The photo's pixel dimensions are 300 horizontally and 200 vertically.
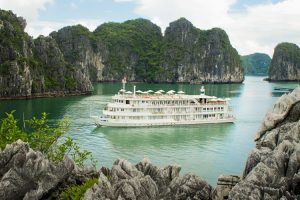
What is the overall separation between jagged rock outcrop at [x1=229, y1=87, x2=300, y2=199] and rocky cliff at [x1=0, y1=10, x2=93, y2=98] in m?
102

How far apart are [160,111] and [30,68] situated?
218ft

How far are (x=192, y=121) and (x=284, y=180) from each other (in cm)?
5728

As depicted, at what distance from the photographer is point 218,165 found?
43.8m

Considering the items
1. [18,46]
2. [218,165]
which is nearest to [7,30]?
[18,46]

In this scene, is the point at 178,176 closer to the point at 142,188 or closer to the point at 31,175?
the point at 142,188

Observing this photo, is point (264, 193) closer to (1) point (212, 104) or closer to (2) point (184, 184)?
(2) point (184, 184)

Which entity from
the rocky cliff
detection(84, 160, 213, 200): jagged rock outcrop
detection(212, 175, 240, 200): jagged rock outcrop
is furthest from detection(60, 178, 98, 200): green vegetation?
the rocky cliff

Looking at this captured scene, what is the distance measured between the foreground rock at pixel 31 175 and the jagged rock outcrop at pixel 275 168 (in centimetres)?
745

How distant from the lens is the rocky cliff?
11369 centimetres

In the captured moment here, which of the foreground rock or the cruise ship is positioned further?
the cruise ship

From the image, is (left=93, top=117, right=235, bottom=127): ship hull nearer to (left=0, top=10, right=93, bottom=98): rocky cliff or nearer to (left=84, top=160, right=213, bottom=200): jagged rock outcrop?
(left=84, top=160, right=213, bottom=200): jagged rock outcrop

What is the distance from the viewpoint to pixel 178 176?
16.7 meters

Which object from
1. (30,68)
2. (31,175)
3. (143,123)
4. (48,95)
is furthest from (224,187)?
(30,68)

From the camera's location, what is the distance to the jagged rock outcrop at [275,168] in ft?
42.3
